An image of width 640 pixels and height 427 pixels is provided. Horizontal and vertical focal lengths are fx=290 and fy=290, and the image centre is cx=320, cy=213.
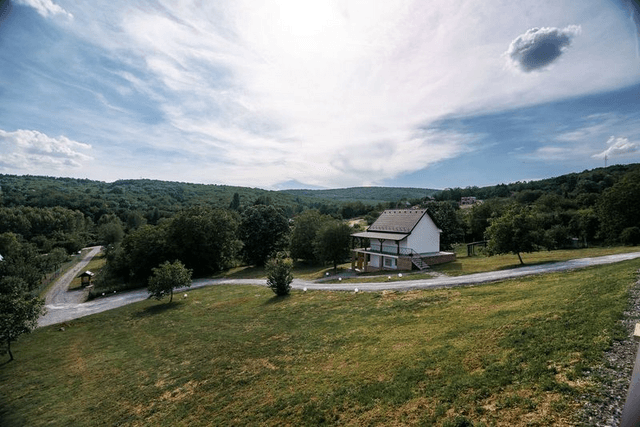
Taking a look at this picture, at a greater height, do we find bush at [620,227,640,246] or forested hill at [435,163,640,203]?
forested hill at [435,163,640,203]

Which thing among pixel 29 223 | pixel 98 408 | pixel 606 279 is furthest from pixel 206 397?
pixel 29 223

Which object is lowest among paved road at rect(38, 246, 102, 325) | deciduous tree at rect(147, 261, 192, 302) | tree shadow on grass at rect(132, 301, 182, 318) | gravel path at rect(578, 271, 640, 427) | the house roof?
paved road at rect(38, 246, 102, 325)

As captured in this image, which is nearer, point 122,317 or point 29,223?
point 122,317

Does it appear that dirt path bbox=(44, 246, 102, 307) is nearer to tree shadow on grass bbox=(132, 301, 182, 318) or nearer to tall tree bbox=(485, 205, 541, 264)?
tree shadow on grass bbox=(132, 301, 182, 318)

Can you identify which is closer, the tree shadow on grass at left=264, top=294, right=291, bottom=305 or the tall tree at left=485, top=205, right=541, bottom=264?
the tall tree at left=485, top=205, right=541, bottom=264

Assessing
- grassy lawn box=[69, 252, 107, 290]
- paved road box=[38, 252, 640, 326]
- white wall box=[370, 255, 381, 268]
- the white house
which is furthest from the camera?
grassy lawn box=[69, 252, 107, 290]

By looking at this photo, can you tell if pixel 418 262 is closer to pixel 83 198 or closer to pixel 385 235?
pixel 385 235

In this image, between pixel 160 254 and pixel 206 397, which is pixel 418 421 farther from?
pixel 160 254

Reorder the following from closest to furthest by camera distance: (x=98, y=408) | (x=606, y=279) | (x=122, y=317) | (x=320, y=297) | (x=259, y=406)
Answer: (x=259, y=406), (x=98, y=408), (x=606, y=279), (x=320, y=297), (x=122, y=317)

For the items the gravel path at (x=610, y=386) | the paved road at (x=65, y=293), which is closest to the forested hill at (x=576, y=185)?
the gravel path at (x=610, y=386)

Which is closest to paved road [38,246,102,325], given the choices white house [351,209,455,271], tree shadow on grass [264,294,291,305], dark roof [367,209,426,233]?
tree shadow on grass [264,294,291,305]
